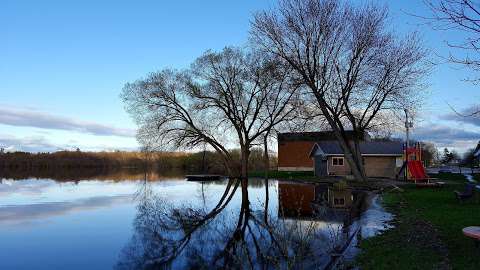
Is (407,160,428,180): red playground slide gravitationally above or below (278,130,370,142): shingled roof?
below

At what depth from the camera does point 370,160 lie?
46.2 meters

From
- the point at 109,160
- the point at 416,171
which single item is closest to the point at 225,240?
the point at 416,171

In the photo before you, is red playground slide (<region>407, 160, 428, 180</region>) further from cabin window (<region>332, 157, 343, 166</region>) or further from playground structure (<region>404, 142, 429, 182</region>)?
cabin window (<region>332, 157, 343, 166</region>)

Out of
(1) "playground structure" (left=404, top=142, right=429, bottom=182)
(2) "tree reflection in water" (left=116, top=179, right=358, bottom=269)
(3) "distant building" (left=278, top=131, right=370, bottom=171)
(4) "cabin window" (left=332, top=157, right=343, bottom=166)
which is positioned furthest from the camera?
(3) "distant building" (left=278, top=131, right=370, bottom=171)

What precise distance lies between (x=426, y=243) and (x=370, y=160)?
37036mm

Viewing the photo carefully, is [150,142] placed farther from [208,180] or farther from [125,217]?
[125,217]

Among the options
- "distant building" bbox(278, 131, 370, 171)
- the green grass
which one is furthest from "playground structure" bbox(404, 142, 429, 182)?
"distant building" bbox(278, 131, 370, 171)

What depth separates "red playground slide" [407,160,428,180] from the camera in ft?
108

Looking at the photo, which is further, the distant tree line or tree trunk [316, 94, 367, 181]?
the distant tree line

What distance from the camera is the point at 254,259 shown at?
33.9ft

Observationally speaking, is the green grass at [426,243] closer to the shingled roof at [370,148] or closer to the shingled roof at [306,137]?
the shingled roof at [370,148]

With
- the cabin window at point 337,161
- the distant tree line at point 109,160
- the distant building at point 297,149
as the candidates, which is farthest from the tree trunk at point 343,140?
the distant tree line at point 109,160

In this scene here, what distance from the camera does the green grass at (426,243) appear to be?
8500 millimetres

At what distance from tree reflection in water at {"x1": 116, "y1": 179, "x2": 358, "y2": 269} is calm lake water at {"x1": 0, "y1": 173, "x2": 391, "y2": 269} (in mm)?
24
